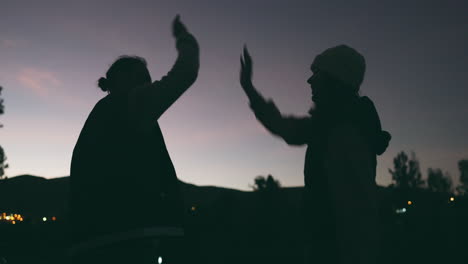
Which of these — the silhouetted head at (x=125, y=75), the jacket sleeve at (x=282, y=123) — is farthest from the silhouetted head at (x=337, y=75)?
the silhouetted head at (x=125, y=75)

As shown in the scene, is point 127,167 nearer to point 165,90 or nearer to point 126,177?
point 126,177

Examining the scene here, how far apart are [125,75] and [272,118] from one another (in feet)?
4.18

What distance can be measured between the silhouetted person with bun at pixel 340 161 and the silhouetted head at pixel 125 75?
4.09 feet

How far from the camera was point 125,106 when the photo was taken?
107 inches

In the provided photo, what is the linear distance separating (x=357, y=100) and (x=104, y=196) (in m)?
1.78

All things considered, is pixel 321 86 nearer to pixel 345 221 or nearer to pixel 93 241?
pixel 345 221

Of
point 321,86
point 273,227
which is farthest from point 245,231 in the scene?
point 321,86

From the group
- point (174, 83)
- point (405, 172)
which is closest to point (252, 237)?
point (174, 83)

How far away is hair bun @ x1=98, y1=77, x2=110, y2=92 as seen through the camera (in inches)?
123

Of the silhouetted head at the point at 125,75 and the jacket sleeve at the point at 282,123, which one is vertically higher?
the silhouetted head at the point at 125,75

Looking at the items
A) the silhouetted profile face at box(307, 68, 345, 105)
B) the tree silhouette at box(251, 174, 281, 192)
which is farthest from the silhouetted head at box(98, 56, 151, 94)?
the tree silhouette at box(251, 174, 281, 192)

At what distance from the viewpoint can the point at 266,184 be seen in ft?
181

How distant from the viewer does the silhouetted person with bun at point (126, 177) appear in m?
2.54

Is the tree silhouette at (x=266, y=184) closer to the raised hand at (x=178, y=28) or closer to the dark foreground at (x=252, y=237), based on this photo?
the dark foreground at (x=252, y=237)
